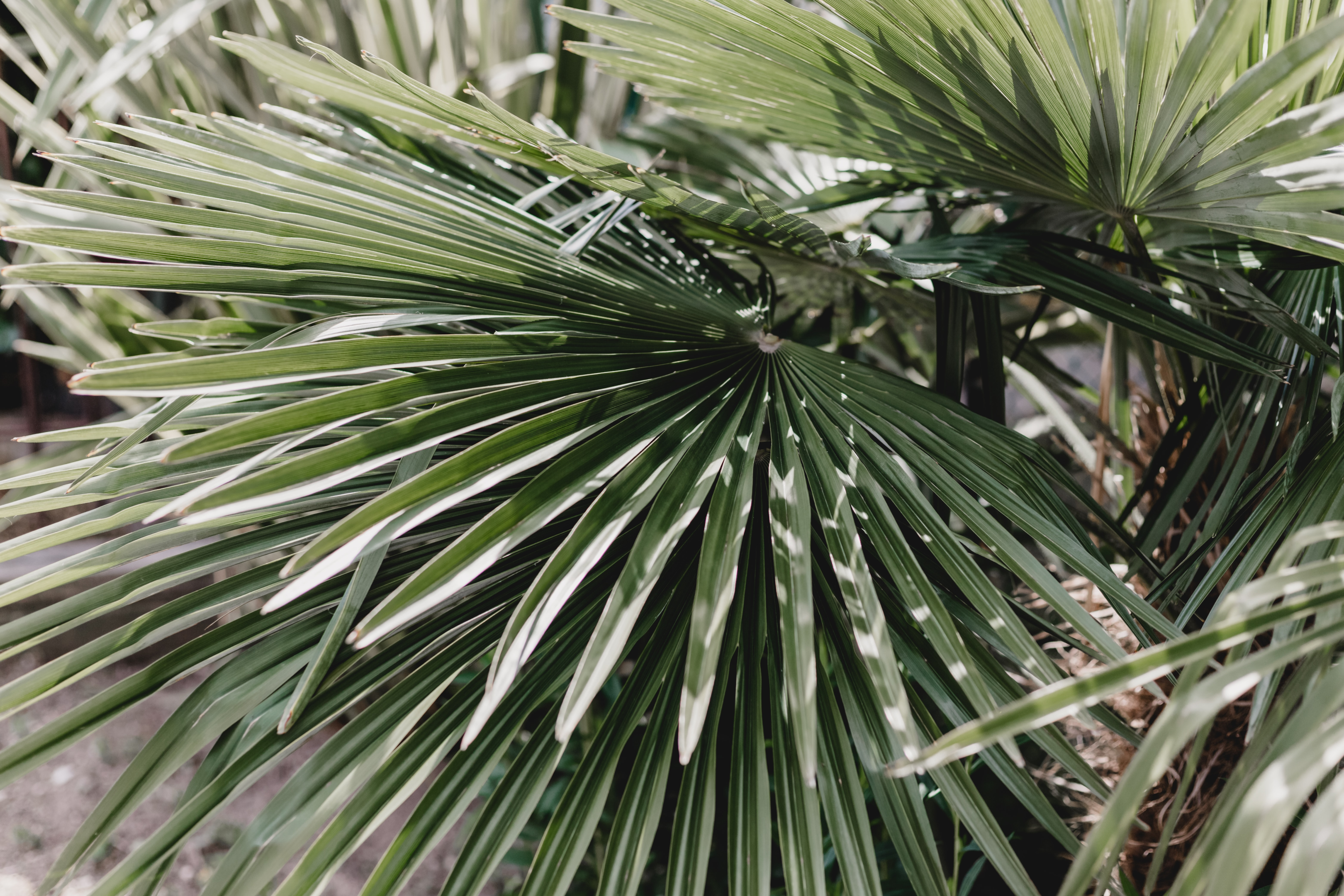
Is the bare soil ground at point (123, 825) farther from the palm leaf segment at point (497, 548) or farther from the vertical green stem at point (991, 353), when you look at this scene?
the vertical green stem at point (991, 353)

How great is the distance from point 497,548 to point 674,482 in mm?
125

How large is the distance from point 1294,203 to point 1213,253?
283 mm

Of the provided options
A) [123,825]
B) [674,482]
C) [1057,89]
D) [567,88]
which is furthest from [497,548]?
[123,825]

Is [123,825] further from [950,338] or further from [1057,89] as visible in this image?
[1057,89]

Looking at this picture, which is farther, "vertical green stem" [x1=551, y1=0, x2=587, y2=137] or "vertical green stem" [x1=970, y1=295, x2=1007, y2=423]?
"vertical green stem" [x1=551, y1=0, x2=587, y2=137]

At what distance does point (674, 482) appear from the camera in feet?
1.75

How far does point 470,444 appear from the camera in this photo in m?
0.70

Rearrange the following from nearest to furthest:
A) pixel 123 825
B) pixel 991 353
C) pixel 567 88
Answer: pixel 991 353
pixel 567 88
pixel 123 825

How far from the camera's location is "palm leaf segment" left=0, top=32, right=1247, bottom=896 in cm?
47

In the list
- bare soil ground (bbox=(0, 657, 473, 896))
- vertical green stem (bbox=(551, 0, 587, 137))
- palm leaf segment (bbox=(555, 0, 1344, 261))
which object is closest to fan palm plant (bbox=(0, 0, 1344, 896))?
palm leaf segment (bbox=(555, 0, 1344, 261))

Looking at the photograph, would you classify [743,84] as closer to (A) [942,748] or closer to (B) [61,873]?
(A) [942,748]

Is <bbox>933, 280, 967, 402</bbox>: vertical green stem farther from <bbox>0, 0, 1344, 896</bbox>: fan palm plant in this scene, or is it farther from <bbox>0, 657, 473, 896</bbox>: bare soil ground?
<bbox>0, 657, 473, 896</bbox>: bare soil ground

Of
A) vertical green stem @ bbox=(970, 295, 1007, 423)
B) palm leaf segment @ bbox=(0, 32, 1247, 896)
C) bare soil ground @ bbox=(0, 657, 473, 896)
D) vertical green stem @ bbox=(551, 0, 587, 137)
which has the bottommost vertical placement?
bare soil ground @ bbox=(0, 657, 473, 896)

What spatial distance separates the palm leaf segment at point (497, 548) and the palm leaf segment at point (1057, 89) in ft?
0.57
